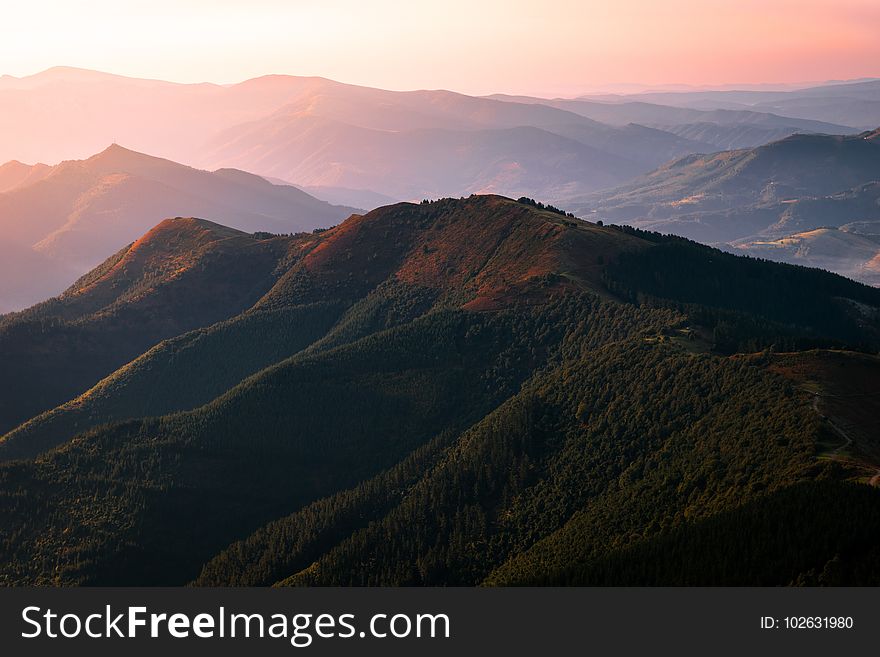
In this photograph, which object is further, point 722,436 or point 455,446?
point 455,446

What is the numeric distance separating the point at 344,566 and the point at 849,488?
7418 cm

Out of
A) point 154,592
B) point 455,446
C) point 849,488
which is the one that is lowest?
point 455,446

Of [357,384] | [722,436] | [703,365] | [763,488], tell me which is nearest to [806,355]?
[703,365]

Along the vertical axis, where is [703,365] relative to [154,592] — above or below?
above

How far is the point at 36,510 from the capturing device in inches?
6417

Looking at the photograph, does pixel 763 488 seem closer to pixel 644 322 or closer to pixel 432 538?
pixel 432 538

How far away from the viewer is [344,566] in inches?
5281

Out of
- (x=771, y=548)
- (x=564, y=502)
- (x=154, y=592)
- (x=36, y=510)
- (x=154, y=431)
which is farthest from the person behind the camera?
(x=154, y=431)

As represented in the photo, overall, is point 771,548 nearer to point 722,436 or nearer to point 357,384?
point 722,436

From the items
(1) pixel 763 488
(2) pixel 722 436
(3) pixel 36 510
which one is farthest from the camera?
(3) pixel 36 510

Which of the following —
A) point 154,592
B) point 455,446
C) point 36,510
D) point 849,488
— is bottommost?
point 36,510

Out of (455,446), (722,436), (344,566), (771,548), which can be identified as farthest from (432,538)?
(771,548)

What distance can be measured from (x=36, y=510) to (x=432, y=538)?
77968mm

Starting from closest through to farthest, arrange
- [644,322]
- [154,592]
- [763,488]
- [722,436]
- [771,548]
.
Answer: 1. [154,592]
2. [771,548]
3. [763,488]
4. [722,436]
5. [644,322]
